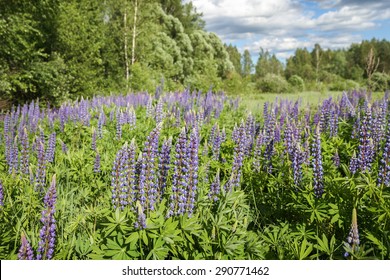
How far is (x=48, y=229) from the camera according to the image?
7.80ft

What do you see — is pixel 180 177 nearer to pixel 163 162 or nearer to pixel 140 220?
Result: pixel 163 162

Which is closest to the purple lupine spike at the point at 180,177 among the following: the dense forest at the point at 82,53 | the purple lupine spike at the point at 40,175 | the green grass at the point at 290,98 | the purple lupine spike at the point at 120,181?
the purple lupine spike at the point at 120,181

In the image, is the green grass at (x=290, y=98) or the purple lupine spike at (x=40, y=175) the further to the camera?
the green grass at (x=290, y=98)

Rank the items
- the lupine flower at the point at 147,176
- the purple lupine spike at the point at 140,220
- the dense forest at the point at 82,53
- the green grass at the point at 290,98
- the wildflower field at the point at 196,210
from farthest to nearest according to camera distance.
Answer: the dense forest at the point at 82,53 < the green grass at the point at 290,98 < the lupine flower at the point at 147,176 < the wildflower field at the point at 196,210 < the purple lupine spike at the point at 140,220

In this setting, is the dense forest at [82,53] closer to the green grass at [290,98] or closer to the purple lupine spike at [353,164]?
the green grass at [290,98]

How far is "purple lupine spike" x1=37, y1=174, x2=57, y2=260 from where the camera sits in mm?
2359

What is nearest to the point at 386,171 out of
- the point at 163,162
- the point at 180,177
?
the point at 180,177

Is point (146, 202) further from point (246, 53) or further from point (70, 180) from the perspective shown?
point (246, 53)

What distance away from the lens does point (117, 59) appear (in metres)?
19.9

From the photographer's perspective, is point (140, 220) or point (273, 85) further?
point (273, 85)

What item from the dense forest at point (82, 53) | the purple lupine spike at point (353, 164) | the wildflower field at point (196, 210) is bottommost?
the wildflower field at point (196, 210)

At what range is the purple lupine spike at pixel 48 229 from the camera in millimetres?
2359

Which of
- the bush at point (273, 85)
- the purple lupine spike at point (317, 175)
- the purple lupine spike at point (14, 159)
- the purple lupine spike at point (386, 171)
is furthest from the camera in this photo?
the bush at point (273, 85)

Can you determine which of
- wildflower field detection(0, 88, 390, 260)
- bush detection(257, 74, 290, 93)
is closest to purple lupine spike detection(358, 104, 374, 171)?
wildflower field detection(0, 88, 390, 260)
